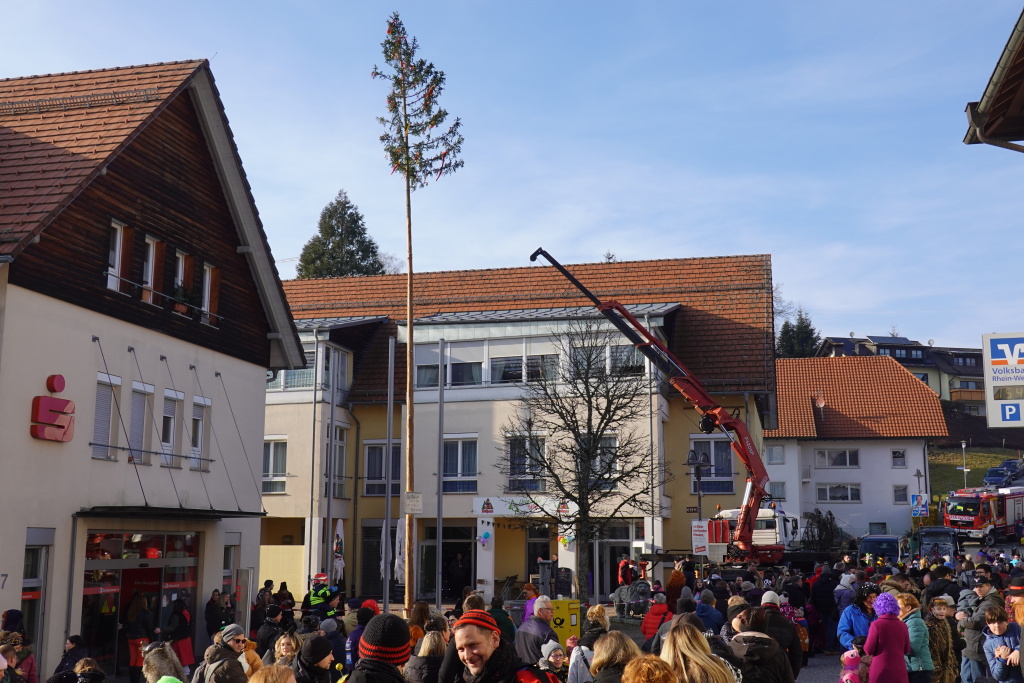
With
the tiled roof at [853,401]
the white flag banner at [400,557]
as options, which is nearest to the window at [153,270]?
the white flag banner at [400,557]

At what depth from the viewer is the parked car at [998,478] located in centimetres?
6084

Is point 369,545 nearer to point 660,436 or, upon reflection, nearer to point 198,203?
point 660,436

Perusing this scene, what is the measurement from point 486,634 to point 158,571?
674 inches

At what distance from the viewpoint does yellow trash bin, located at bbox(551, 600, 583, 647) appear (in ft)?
49.4

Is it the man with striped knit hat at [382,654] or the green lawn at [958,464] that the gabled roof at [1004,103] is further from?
the green lawn at [958,464]

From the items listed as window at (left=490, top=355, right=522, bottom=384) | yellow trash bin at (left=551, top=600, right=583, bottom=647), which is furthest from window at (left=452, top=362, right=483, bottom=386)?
yellow trash bin at (left=551, top=600, right=583, bottom=647)

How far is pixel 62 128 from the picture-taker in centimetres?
2070

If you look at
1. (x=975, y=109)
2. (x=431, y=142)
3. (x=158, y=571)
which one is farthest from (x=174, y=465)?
(x=975, y=109)

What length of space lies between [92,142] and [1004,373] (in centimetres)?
1736

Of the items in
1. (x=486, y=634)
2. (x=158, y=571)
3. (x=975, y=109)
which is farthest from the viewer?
(x=158, y=571)

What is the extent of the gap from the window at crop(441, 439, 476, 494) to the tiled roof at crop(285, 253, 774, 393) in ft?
12.6

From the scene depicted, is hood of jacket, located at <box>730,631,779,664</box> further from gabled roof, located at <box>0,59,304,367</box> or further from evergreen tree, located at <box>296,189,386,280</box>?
evergreen tree, located at <box>296,189,386,280</box>

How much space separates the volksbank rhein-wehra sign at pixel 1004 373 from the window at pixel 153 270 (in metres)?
15.8

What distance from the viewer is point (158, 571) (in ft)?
69.2
